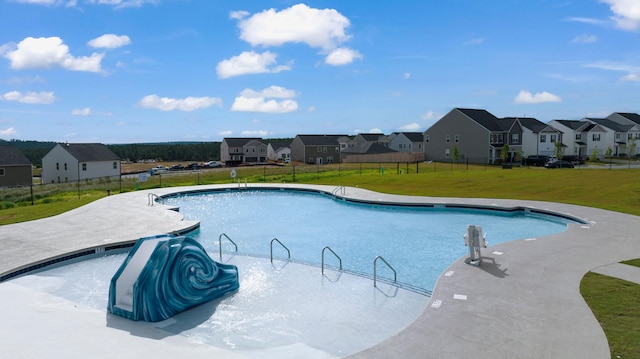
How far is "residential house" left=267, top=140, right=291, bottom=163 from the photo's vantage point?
9138cm

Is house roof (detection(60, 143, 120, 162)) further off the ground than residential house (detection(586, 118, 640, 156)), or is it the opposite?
residential house (detection(586, 118, 640, 156))

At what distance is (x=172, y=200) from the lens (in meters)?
26.7

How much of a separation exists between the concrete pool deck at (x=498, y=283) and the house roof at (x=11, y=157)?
3581cm

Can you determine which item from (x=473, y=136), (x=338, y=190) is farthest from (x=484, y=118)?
(x=338, y=190)

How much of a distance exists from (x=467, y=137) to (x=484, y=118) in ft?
12.4

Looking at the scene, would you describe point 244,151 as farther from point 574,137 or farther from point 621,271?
point 621,271

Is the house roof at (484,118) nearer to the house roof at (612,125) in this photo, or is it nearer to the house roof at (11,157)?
the house roof at (612,125)

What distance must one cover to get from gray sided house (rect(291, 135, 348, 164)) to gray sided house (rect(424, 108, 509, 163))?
20169mm

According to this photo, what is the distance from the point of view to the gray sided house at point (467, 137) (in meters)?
55.1

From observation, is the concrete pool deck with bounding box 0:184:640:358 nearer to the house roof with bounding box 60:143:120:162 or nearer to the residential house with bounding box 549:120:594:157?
the house roof with bounding box 60:143:120:162

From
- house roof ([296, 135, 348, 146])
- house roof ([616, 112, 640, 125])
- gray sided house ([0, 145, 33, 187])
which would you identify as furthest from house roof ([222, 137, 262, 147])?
house roof ([616, 112, 640, 125])

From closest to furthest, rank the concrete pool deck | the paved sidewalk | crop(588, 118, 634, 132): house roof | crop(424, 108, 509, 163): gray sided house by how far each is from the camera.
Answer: the concrete pool deck < the paved sidewalk < crop(424, 108, 509, 163): gray sided house < crop(588, 118, 634, 132): house roof

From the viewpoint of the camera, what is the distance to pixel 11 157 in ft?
156

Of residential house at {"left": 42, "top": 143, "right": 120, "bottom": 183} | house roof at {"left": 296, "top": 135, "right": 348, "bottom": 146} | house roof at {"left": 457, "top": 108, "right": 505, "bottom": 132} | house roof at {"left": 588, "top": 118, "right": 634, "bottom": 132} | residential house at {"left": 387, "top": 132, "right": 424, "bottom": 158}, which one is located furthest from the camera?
residential house at {"left": 387, "top": 132, "right": 424, "bottom": 158}
